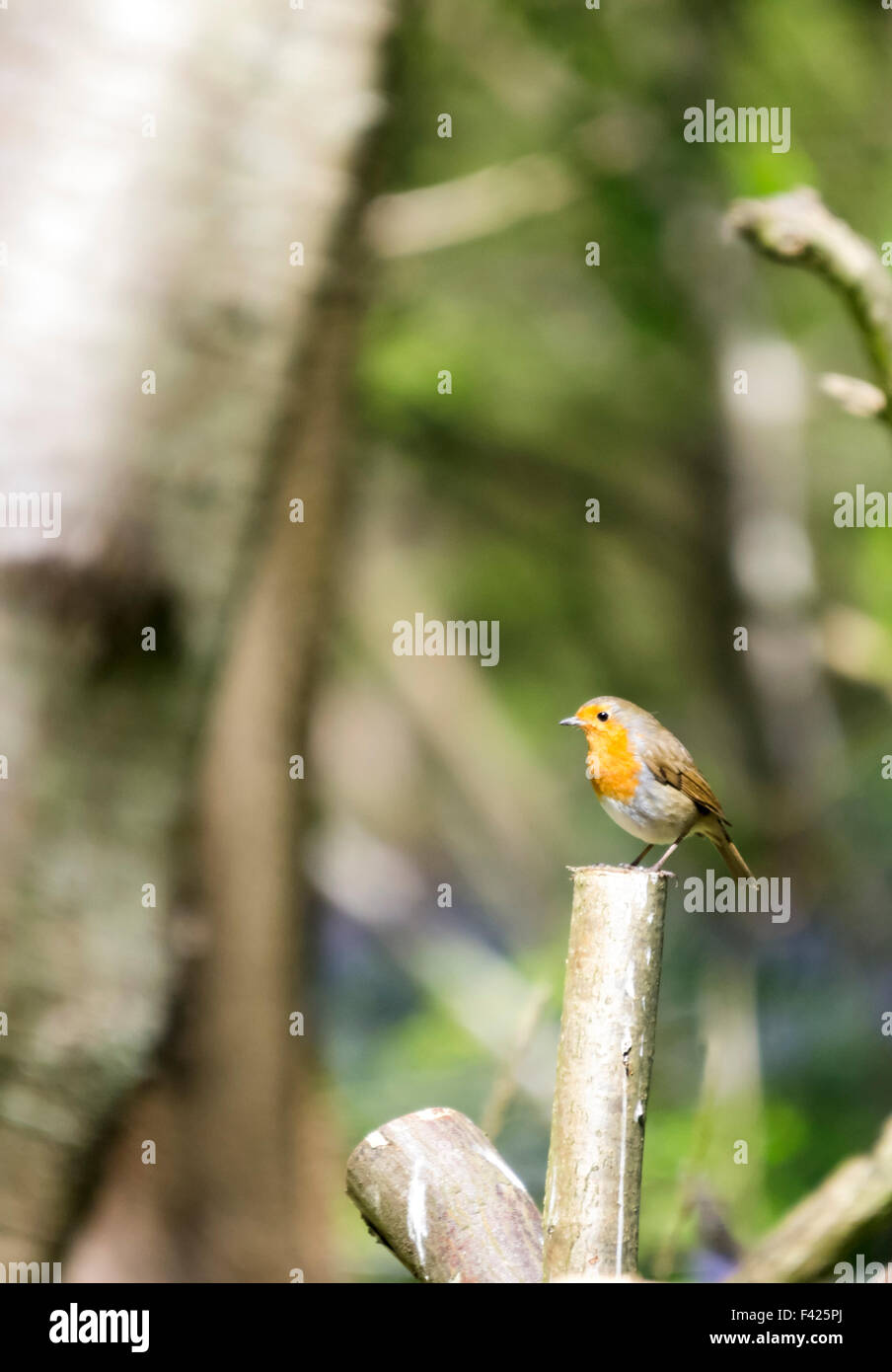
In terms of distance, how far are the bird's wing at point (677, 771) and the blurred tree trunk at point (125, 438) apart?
889mm

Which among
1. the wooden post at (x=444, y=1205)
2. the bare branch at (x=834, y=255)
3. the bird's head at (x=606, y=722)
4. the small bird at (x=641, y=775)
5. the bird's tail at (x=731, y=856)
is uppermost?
the bare branch at (x=834, y=255)

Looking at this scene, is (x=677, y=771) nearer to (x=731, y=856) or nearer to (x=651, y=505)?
(x=731, y=856)

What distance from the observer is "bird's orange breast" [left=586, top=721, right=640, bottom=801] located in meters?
2.38

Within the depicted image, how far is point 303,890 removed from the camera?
4168 millimetres

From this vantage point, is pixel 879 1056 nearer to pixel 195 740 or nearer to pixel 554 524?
pixel 195 740

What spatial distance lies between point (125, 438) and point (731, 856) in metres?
1.51

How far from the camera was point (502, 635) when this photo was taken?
8.55m

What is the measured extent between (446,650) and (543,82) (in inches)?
116

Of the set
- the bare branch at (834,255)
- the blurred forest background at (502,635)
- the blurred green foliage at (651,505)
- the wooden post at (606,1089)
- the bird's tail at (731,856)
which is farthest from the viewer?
the blurred green foliage at (651,505)

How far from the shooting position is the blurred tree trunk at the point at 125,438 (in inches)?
94.9

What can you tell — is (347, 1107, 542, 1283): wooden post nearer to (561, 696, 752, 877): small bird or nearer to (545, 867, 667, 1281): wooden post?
(545, 867, 667, 1281): wooden post

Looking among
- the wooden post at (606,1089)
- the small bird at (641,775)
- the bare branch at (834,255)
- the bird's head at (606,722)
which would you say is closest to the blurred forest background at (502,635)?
the small bird at (641,775)

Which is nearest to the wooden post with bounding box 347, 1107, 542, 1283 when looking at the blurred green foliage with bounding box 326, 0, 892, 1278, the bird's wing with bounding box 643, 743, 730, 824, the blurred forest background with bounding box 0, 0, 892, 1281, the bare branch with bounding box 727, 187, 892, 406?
the blurred forest background with bounding box 0, 0, 892, 1281

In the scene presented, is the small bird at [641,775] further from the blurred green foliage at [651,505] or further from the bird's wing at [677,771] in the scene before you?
the blurred green foliage at [651,505]
